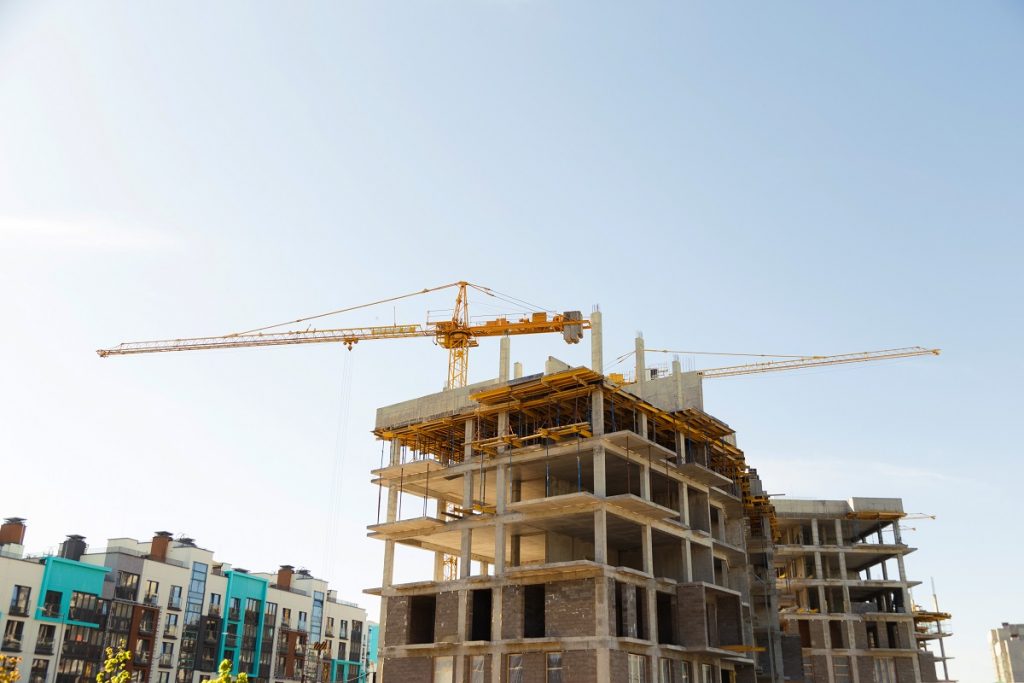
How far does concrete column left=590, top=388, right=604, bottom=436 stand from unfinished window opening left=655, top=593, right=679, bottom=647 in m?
11.7

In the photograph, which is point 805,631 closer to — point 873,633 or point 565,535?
point 873,633

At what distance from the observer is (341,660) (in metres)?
126

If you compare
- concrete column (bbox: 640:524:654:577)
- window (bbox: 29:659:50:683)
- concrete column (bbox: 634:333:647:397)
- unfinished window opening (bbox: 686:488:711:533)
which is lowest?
window (bbox: 29:659:50:683)

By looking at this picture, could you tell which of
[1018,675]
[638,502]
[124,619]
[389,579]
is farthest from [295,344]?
[1018,675]

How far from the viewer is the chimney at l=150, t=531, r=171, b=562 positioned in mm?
102312

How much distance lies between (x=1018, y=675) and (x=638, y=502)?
141 m

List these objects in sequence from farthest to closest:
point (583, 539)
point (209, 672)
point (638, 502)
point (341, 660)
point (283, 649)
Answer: point (341, 660) → point (283, 649) → point (209, 672) → point (583, 539) → point (638, 502)

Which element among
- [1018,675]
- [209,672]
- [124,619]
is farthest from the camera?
[1018,675]

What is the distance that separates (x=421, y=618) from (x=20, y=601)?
48.1 metres

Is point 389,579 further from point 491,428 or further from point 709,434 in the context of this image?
point 709,434

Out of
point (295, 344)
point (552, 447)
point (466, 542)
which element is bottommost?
point (466, 542)

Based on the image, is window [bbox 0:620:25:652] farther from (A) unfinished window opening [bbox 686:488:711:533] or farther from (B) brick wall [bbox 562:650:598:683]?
(A) unfinished window opening [bbox 686:488:711:533]

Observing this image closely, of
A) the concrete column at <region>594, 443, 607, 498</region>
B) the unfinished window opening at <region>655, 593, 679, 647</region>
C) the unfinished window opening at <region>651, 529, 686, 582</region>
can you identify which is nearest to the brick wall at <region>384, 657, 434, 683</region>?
the unfinished window opening at <region>655, 593, 679, 647</region>

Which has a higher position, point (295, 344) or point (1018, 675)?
point (295, 344)
